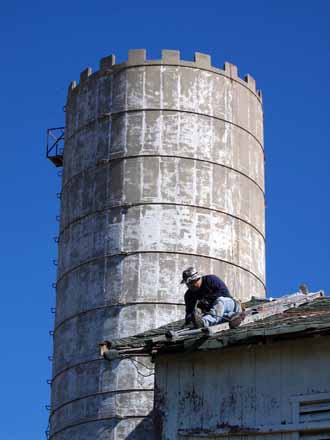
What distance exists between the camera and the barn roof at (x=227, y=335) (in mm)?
13781

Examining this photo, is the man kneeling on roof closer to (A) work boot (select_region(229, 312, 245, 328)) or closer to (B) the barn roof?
(A) work boot (select_region(229, 312, 245, 328))

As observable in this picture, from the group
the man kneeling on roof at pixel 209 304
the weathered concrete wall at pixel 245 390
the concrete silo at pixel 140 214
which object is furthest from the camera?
the concrete silo at pixel 140 214

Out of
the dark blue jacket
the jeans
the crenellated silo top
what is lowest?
the jeans

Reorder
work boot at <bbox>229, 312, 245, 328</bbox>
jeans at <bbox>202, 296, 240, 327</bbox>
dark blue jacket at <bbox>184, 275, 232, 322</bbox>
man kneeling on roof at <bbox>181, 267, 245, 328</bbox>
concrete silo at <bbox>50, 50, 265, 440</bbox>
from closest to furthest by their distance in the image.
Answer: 1. work boot at <bbox>229, 312, 245, 328</bbox>
2. man kneeling on roof at <bbox>181, 267, 245, 328</bbox>
3. jeans at <bbox>202, 296, 240, 327</bbox>
4. dark blue jacket at <bbox>184, 275, 232, 322</bbox>
5. concrete silo at <bbox>50, 50, 265, 440</bbox>

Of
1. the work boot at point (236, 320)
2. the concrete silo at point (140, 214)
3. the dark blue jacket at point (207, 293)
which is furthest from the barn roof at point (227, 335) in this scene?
the concrete silo at point (140, 214)

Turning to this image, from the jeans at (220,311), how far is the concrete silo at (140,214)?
36.9 feet

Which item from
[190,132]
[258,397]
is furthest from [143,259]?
[258,397]

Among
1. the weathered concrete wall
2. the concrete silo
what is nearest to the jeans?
the weathered concrete wall

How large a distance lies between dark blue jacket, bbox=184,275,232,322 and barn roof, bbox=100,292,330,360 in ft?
2.27

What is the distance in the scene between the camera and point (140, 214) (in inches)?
1127

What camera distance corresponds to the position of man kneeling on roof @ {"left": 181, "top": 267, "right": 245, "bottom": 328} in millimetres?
15008

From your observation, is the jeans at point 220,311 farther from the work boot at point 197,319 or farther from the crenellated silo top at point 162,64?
the crenellated silo top at point 162,64

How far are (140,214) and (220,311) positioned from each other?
44.0ft

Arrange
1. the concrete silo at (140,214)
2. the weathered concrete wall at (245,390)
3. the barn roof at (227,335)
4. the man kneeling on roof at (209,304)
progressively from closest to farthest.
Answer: the weathered concrete wall at (245,390)
the barn roof at (227,335)
the man kneeling on roof at (209,304)
the concrete silo at (140,214)
